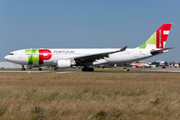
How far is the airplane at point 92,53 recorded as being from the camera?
34812mm

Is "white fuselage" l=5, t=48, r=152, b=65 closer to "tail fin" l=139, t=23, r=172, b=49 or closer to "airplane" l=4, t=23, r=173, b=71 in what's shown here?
"airplane" l=4, t=23, r=173, b=71

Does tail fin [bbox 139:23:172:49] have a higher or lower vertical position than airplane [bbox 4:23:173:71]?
higher

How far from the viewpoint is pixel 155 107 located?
304 inches

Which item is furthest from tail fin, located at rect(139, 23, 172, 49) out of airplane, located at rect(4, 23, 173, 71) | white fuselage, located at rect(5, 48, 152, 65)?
white fuselage, located at rect(5, 48, 152, 65)

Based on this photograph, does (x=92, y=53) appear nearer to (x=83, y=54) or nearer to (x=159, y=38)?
(x=83, y=54)

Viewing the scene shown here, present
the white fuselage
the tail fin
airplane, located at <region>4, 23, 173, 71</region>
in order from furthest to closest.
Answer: the tail fin, the white fuselage, airplane, located at <region>4, 23, 173, 71</region>

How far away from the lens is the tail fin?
3738cm

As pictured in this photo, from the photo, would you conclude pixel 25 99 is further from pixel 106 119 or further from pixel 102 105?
pixel 106 119

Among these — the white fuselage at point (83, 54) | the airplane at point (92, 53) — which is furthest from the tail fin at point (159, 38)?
the white fuselage at point (83, 54)

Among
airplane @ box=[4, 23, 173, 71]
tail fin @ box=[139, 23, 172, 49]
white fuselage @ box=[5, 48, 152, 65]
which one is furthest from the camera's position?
tail fin @ box=[139, 23, 172, 49]

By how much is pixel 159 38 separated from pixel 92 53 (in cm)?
1210

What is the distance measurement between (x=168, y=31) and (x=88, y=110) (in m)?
33.9

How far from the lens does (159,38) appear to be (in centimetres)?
3738

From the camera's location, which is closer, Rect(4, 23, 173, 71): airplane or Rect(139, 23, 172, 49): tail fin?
Rect(4, 23, 173, 71): airplane
